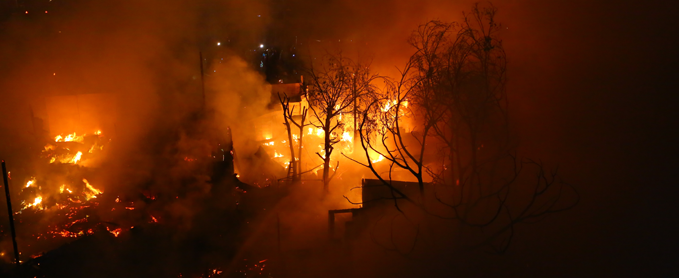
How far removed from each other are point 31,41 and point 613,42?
39.9ft

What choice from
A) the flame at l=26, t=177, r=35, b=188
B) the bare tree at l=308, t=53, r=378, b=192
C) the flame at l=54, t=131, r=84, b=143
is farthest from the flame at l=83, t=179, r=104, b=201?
the bare tree at l=308, t=53, r=378, b=192

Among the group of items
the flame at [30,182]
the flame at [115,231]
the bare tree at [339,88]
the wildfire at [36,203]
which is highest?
the bare tree at [339,88]

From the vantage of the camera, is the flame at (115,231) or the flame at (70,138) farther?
the flame at (70,138)

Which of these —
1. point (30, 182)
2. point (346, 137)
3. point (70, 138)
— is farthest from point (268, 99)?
point (30, 182)

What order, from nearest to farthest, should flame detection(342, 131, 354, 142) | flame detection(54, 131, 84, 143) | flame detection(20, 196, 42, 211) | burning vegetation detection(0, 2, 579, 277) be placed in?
burning vegetation detection(0, 2, 579, 277)
flame detection(20, 196, 42, 211)
flame detection(54, 131, 84, 143)
flame detection(342, 131, 354, 142)

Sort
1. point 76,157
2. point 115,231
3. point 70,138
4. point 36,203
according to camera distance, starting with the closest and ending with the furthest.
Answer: point 115,231, point 36,203, point 76,157, point 70,138

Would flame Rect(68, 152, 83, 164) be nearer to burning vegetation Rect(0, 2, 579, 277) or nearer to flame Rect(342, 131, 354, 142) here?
burning vegetation Rect(0, 2, 579, 277)

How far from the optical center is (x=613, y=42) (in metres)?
3.62

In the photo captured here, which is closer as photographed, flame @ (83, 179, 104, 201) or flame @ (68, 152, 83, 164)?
flame @ (83, 179, 104, 201)

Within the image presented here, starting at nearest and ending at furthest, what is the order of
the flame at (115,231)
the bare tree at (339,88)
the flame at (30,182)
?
1. the flame at (115,231)
2. the flame at (30,182)
3. the bare tree at (339,88)

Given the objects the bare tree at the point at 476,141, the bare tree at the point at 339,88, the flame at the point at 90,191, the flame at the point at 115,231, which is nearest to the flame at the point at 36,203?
the flame at the point at 90,191

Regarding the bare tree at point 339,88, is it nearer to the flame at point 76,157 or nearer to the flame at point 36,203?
the flame at point 36,203

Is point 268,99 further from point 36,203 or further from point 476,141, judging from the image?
point 476,141

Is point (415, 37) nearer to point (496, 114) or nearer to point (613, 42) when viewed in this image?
point (496, 114)
